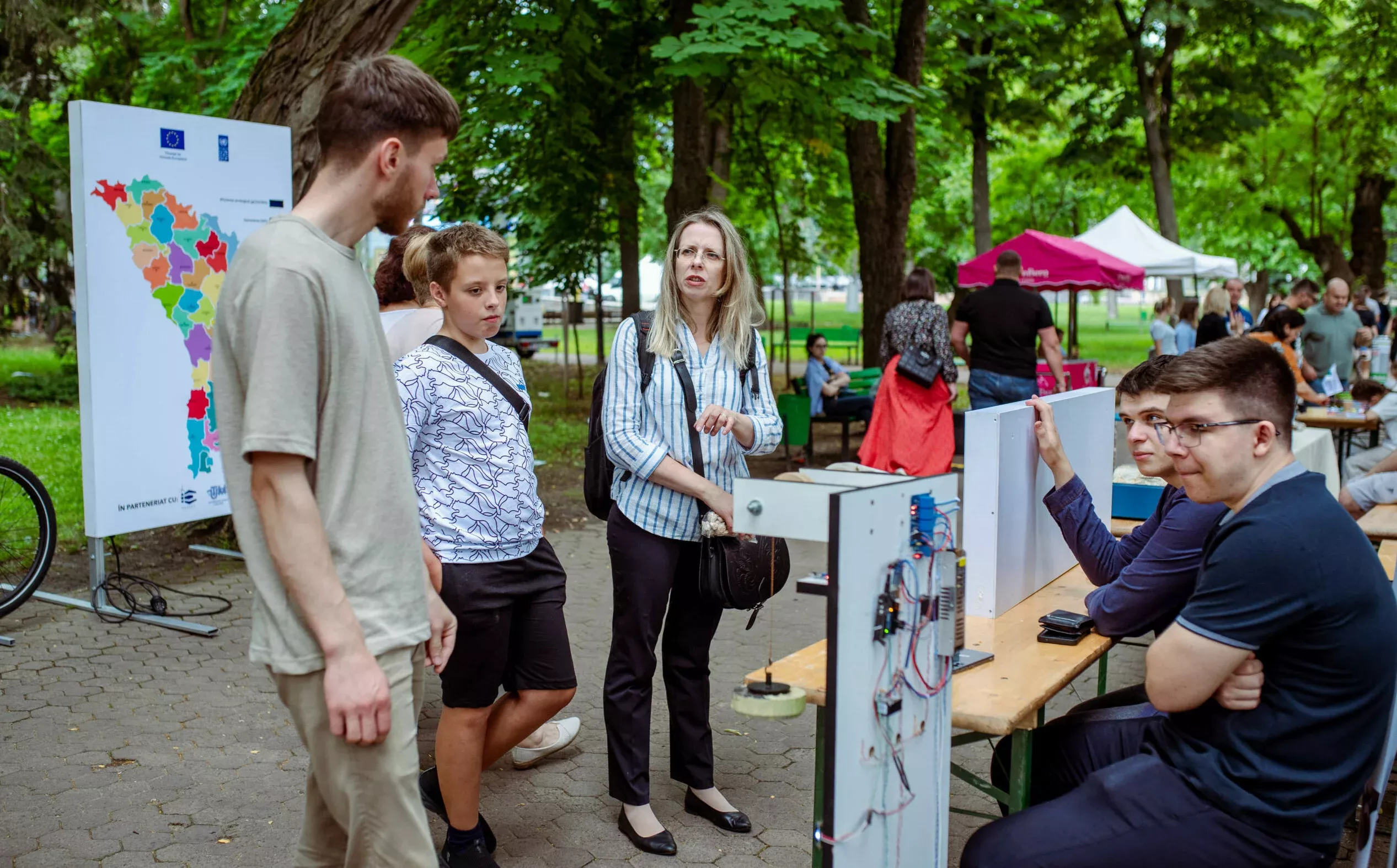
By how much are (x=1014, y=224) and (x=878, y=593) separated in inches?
1370

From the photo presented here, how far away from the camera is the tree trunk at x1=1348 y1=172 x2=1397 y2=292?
89.6ft

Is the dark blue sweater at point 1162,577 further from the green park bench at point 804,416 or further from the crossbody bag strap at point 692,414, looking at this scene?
the green park bench at point 804,416

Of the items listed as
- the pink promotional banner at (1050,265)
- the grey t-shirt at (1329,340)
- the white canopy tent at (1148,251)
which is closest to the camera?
the grey t-shirt at (1329,340)

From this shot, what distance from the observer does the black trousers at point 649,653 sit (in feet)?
12.1

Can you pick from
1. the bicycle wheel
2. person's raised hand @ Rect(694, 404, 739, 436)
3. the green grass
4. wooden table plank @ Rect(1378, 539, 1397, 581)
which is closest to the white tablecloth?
wooden table plank @ Rect(1378, 539, 1397, 581)

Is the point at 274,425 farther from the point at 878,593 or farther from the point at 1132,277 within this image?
the point at 1132,277

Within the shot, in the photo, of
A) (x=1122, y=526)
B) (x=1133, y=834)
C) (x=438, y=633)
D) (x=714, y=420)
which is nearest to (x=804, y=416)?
(x=1122, y=526)

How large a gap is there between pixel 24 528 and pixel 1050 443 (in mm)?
5322

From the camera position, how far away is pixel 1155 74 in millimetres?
20297

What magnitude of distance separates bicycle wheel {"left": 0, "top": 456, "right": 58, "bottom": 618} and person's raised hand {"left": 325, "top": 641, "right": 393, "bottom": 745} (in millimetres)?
4872

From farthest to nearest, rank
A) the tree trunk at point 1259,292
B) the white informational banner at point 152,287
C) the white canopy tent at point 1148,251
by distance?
the tree trunk at point 1259,292
the white canopy tent at point 1148,251
the white informational banner at point 152,287

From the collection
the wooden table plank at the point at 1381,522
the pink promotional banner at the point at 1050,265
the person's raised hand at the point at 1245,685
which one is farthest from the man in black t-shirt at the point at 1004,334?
the person's raised hand at the point at 1245,685

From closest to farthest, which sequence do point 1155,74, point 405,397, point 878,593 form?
point 878,593 → point 405,397 → point 1155,74

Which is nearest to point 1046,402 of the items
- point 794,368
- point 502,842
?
point 502,842
